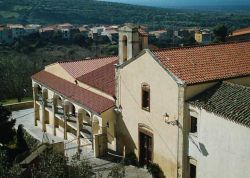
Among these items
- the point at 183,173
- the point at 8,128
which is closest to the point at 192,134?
the point at 183,173

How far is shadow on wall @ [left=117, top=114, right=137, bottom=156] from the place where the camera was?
25967mm

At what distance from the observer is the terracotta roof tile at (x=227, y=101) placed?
60.3 ft

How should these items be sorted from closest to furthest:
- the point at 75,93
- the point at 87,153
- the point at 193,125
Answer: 1. the point at 193,125
2. the point at 87,153
3. the point at 75,93

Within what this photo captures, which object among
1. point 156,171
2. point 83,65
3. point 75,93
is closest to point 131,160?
point 156,171

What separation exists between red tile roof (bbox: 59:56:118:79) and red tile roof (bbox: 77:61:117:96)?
3.61 ft

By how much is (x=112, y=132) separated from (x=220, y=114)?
10037mm

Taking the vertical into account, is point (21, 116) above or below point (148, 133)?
below

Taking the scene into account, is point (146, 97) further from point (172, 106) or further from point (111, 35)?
point (111, 35)

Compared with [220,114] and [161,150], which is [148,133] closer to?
[161,150]

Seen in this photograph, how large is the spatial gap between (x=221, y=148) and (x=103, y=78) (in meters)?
12.9

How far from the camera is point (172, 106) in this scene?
22016 millimetres

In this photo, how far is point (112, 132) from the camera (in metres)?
27.6

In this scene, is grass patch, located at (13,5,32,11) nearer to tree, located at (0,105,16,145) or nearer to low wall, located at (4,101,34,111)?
low wall, located at (4,101,34,111)

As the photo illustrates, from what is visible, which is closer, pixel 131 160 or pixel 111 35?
pixel 131 160
